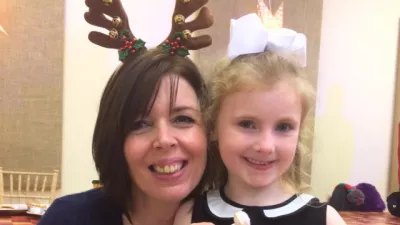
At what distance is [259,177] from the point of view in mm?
1079

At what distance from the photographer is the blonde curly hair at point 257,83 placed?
1.09 meters

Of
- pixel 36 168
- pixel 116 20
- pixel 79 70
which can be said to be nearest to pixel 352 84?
pixel 79 70

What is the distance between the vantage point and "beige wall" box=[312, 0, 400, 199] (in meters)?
3.40

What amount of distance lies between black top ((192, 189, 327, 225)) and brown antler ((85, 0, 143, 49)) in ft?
1.64

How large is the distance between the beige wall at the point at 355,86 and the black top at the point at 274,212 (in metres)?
2.37

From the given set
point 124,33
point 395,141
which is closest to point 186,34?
point 124,33

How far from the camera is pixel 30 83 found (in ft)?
10.3

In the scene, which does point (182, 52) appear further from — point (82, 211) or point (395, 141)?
point (395, 141)

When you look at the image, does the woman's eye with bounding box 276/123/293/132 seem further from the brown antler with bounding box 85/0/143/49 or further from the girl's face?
the brown antler with bounding box 85/0/143/49

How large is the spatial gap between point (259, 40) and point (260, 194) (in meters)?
0.36

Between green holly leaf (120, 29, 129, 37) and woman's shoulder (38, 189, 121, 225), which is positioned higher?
green holly leaf (120, 29, 129, 37)

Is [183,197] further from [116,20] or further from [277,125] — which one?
[116,20]

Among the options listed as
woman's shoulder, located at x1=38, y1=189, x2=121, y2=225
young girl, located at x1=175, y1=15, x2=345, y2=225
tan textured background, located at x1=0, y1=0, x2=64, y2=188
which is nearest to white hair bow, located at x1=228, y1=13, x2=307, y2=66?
young girl, located at x1=175, y1=15, x2=345, y2=225

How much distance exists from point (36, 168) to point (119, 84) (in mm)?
2192
